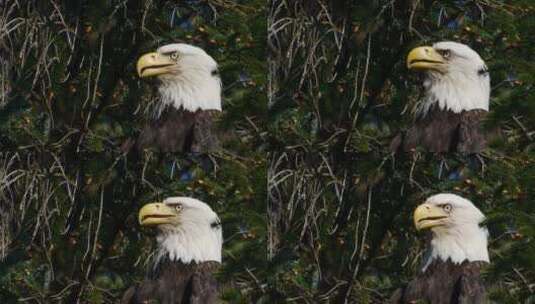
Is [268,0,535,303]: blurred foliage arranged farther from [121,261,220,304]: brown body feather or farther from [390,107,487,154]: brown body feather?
[121,261,220,304]: brown body feather

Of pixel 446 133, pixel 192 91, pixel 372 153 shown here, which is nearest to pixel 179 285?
pixel 192 91

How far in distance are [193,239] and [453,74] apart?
0.94 metres

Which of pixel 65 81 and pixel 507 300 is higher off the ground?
pixel 65 81

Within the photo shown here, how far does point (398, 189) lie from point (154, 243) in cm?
77

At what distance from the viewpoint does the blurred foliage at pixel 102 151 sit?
439cm

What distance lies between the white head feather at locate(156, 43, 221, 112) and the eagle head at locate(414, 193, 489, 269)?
75 cm

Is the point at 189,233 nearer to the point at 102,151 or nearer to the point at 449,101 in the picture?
the point at 102,151

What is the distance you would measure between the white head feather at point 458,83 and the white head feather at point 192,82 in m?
0.64

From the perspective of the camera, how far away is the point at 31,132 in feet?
14.9

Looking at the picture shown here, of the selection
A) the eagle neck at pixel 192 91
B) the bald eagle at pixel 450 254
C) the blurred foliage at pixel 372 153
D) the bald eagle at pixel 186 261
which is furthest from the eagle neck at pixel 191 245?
the bald eagle at pixel 450 254

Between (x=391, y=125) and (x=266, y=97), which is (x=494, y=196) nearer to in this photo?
(x=391, y=125)

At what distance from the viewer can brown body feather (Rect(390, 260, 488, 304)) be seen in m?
4.18

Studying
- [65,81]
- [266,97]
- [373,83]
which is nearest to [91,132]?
[65,81]

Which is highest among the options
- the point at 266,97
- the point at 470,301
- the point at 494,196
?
the point at 266,97
